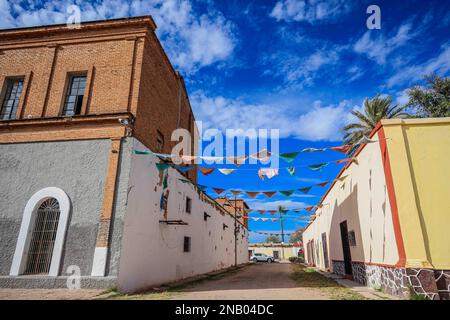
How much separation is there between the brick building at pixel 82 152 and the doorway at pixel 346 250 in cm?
803

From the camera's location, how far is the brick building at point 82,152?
8.16 metres

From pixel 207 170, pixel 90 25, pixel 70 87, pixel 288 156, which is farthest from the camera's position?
pixel 90 25

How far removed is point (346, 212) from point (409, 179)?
5.46 m

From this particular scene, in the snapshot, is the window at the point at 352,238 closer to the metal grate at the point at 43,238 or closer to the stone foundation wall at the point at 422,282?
the stone foundation wall at the point at 422,282

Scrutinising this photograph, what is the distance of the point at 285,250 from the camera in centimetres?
5594

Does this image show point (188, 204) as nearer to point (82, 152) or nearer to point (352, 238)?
point (82, 152)

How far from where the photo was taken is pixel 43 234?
8586mm

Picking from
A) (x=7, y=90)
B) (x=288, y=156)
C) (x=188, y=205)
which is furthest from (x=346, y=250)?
(x=7, y=90)

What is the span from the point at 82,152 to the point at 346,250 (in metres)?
11.9

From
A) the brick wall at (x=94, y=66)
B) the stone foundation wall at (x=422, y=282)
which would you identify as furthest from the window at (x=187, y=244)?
the stone foundation wall at (x=422, y=282)

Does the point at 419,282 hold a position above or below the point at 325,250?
below

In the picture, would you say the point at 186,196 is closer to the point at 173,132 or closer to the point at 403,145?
the point at 173,132

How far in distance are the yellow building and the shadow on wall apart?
1158 mm

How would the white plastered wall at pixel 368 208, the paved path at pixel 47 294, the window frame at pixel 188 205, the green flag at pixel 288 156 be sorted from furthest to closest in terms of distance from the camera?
the window frame at pixel 188 205, the green flag at pixel 288 156, the white plastered wall at pixel 368 208, the paved path at pixel 47 294
